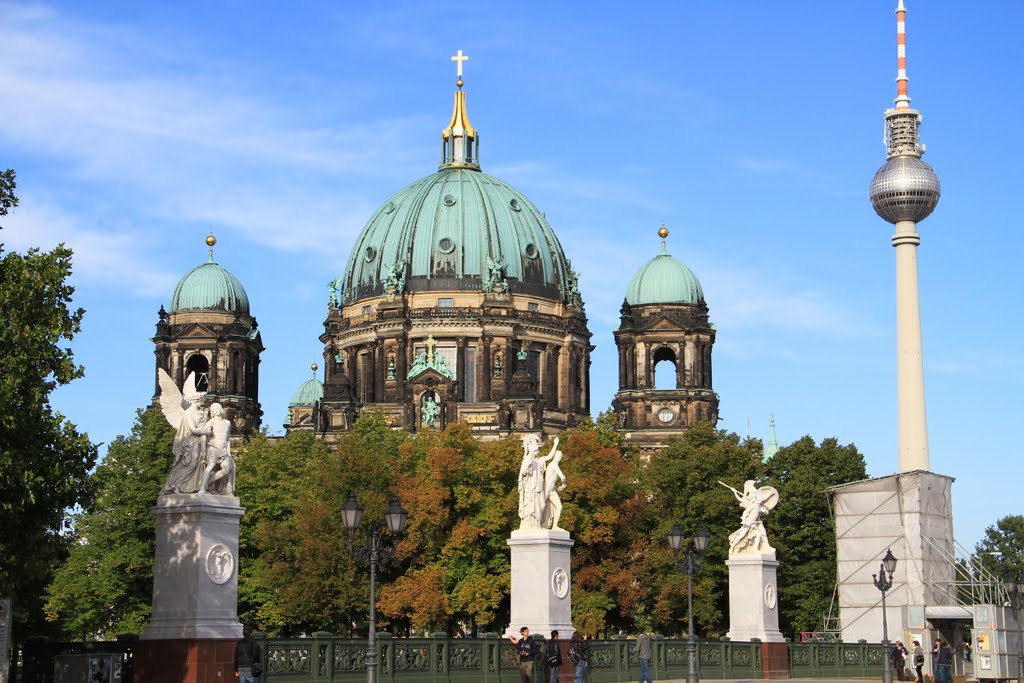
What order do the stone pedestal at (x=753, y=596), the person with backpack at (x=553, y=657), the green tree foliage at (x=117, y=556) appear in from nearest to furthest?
the person with backpack at (x=553, y=657) → the stone pedestal at (x=753, y=596) → the green tree foliage at (x=117, y=556)

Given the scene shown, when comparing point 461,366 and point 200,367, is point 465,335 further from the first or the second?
point 200,367

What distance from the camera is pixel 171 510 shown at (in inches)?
1243

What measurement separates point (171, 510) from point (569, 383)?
9305 cm

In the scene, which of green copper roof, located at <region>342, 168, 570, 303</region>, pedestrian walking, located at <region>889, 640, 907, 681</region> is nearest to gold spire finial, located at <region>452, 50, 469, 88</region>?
green copper roof, located at <region>342, 168, 570, 303</region>

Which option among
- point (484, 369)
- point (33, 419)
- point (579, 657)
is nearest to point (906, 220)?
point (484, 369)

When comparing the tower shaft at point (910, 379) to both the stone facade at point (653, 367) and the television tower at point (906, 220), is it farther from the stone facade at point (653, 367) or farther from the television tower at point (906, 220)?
the stone facade at point (653, 367)

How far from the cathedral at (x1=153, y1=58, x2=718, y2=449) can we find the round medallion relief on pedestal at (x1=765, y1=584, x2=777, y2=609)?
2501 inches

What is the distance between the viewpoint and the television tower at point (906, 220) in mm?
85250

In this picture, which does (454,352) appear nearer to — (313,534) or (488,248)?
(488,248)

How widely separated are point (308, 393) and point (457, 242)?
2318 centimetres

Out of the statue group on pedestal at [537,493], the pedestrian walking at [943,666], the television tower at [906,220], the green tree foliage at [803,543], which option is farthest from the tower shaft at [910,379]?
the statue group on pedestal at [537,493]

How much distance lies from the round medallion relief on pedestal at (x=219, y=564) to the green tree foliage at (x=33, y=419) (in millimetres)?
4235

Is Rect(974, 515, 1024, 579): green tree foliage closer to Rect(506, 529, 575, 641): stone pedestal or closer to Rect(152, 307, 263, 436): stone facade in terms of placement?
Rect(152, 307, 263, 436): stone facade

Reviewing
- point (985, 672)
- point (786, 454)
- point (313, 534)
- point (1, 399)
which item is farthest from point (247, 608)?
point (1, 399)
